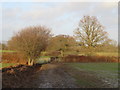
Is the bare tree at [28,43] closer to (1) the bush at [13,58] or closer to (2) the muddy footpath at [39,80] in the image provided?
(1) the bush at [13,58]

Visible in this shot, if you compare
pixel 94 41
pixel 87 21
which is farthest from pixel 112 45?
pixel 87 21

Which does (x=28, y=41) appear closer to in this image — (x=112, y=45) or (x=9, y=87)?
(x=9, y=87)

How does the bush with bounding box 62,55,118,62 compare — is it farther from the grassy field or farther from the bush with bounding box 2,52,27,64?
the grassy field

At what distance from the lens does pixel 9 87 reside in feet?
17.5

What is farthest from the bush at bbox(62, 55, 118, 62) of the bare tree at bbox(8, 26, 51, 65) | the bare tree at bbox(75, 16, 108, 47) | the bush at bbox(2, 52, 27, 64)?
the bare tree at bbox(8, 26, 51, 65)

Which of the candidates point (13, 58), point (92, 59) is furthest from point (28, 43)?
point (92, 59)

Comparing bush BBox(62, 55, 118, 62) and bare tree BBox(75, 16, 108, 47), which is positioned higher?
bare tree BBox(75, 16, 108, 47)

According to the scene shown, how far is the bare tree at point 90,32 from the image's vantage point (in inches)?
995

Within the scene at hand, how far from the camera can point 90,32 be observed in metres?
25.7

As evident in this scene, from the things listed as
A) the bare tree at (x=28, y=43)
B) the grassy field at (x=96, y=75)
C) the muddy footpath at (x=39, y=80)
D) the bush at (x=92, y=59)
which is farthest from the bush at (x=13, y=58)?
the bush at (x=92, y=59)

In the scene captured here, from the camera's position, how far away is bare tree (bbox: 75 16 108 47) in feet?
82.9

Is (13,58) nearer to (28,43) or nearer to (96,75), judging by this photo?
(28,43)

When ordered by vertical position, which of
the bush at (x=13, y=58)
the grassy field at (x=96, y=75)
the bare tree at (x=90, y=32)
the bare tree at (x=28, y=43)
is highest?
the bare tree at (x=90, y=32)

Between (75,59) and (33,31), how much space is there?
13615mm
